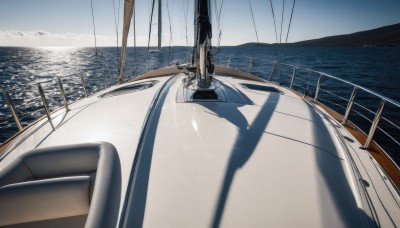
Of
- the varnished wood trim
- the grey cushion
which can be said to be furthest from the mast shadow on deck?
the varnished wood trim

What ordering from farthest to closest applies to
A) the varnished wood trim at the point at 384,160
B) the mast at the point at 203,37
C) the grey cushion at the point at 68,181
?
1. the mast at the point at 203,37
2. the varnished wood trim at the point at 384,160
3. the grey cushion at the point at 68,181

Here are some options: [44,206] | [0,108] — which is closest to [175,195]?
[44,206]

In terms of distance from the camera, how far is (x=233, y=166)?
195 cm

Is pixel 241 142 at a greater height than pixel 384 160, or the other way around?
pixel 241 142

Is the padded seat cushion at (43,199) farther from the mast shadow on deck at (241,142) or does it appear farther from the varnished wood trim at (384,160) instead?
the varnished wood trim at (384,160)

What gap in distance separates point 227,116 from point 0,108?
14219 millimetres

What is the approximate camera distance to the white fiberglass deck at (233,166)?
1.52m

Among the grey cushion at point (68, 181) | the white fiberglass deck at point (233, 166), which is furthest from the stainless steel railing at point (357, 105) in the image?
the grey cushion at point (68, 181)

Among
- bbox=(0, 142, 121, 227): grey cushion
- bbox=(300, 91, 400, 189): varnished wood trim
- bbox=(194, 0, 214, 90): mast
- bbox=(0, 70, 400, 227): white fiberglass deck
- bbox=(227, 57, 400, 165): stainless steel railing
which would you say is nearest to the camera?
bbox=(0, 142, 121, 227): grey cushion

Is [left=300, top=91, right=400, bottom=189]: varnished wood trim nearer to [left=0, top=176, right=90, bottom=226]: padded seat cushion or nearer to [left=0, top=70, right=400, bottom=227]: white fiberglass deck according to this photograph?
[left=0, top=70, right=400, bottom=227]: white fiberglass deck

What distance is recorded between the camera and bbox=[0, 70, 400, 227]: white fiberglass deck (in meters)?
1.52

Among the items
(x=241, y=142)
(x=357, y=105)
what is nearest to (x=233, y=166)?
(x=241, y=142)

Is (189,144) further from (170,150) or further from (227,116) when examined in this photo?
(227,116)

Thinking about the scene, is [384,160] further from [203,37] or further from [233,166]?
[203,37]
